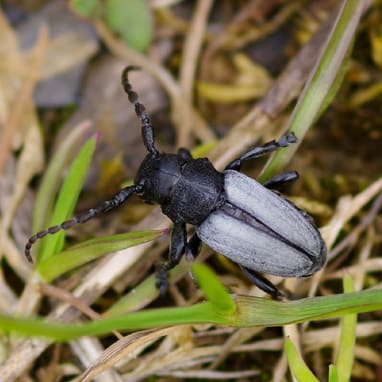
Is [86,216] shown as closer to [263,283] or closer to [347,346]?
[263,283]

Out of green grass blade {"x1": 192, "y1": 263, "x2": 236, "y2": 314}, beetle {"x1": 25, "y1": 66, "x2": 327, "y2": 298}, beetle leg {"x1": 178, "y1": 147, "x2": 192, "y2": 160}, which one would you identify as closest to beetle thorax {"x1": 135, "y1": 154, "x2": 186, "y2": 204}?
beetle {"x1": 25, "y1": 66, "x2": 327, "y2": 298}

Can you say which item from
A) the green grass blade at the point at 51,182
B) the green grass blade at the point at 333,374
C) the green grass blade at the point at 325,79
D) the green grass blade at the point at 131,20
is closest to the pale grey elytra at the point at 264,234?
the green grass blade at the point at 325,79

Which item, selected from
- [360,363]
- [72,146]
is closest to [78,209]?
[72,146]

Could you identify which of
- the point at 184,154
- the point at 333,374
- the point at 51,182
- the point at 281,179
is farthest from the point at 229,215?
the point at 51,182

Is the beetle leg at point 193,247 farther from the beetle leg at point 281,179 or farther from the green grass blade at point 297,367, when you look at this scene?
the green grass blade at point 297,367

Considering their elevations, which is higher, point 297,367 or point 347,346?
point 297,367

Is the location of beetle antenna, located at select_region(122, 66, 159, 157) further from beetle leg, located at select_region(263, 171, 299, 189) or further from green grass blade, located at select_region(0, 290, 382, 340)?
green grass blade, located at select_region(0, 290, 382, 340)

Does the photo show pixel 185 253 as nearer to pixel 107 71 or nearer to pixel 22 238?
pixel 22 238
